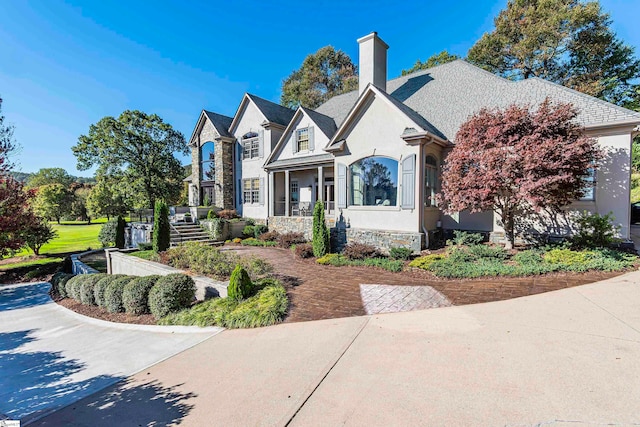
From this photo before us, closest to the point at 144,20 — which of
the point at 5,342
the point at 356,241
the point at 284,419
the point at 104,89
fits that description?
the point at 104,89

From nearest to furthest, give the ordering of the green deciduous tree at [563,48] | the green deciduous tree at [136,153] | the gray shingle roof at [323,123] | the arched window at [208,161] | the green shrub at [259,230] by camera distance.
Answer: the gray shingle roof at [323,123] < the green shrub at [259,230] < the green deciduous tree at [563,48] < the arched window at [208,161] < the green deciduous tree at [136,153]

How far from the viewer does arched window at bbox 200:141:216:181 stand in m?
21.9

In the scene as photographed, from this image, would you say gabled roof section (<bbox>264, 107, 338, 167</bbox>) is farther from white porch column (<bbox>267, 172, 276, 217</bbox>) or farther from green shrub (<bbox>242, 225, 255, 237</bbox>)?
green shrub (<bbox>242, 225, 255, 237</bbox>)

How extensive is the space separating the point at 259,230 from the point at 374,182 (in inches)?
336

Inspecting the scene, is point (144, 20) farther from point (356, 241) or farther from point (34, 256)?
point (34, 256)

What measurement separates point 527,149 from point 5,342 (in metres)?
16.1

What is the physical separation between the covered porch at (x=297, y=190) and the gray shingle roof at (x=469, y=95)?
6701 millimetres

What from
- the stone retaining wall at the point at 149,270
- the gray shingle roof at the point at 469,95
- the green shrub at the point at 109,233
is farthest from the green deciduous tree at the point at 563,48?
the green shrub at the point at 109,233

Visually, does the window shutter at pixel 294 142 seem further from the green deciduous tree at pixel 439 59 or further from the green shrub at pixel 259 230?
the green deciduous tree at pixel 439 59

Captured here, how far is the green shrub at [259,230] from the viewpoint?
17.3m

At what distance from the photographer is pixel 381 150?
477 inches

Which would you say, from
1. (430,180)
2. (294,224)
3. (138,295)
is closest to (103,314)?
(138,295)

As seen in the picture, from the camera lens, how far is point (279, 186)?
1886 centimetres

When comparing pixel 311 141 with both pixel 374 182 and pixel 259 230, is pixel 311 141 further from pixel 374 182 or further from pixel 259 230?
pixel 259 230
